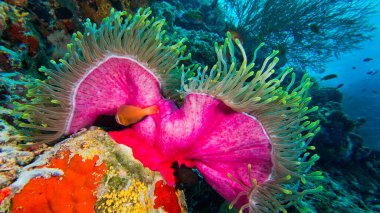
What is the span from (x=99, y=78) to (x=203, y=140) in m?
1.08

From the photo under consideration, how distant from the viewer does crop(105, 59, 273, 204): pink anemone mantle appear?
2025mm

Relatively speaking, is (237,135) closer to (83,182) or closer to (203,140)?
(203,140)

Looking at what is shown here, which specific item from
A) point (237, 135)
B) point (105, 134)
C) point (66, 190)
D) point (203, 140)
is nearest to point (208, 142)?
point (203, 140)

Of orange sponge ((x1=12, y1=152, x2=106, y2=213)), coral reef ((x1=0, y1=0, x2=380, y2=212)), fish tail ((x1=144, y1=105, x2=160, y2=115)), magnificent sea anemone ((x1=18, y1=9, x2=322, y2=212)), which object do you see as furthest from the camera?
fish tail ((x1=144, y1=105, x2=160, y2=115))

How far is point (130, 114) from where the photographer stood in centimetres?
205

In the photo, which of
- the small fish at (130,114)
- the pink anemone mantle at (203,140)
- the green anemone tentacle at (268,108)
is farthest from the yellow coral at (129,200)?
the green anemone tentacle at (268,108)

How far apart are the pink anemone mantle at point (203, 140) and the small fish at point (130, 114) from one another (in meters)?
0.09

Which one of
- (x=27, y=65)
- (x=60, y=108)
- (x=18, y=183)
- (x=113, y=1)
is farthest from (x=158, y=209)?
(x=113, y=1)

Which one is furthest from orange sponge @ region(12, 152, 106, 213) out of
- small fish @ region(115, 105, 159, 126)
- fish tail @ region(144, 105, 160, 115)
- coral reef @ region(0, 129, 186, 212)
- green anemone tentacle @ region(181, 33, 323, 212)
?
green anemone tentacle @ region(181, 33, 323, 212)

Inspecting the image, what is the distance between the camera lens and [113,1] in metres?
4.90

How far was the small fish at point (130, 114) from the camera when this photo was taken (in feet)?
6.69

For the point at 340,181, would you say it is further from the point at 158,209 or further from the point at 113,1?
the point at 113,1

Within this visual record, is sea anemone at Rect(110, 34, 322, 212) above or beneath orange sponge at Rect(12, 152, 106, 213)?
above

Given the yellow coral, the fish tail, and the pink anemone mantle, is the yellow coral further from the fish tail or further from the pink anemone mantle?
the fish tail
